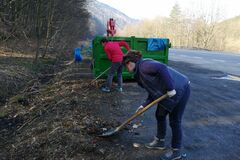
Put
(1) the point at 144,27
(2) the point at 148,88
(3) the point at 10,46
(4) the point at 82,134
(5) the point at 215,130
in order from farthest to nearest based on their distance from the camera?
(1) the point at 144,27
(3) the point at 10,46
(5) the point at 215,130
(4) the point at 82,134
(2) the point at 148,88

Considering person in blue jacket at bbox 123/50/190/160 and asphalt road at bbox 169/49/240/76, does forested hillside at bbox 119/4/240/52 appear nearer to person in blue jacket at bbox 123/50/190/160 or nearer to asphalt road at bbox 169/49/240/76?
asphalt road at bbox 169/49/240/76

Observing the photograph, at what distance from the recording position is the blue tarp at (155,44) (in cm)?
1135

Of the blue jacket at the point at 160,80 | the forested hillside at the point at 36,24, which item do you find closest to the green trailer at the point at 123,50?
the blue jacket at the point at 160,80

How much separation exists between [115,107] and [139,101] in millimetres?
989

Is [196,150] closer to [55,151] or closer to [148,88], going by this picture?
[148,88]

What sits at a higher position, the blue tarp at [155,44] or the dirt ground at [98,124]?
the blue tarp at [155,44]

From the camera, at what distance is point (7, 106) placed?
30.9ft

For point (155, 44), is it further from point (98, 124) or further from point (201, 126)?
point (98, 124)

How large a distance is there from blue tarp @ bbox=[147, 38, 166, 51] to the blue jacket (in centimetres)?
661

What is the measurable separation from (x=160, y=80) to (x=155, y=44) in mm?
6816

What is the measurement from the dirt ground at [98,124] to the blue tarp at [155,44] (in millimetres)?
1502

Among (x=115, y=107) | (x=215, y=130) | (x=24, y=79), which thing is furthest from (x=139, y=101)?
(x=24, y=79)

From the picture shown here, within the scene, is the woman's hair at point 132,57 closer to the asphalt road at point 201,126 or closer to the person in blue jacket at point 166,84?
the person in blue jacket at point 166,84

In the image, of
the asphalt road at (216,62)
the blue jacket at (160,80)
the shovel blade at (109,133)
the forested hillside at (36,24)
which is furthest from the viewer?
the forested hillside at (36,24)
